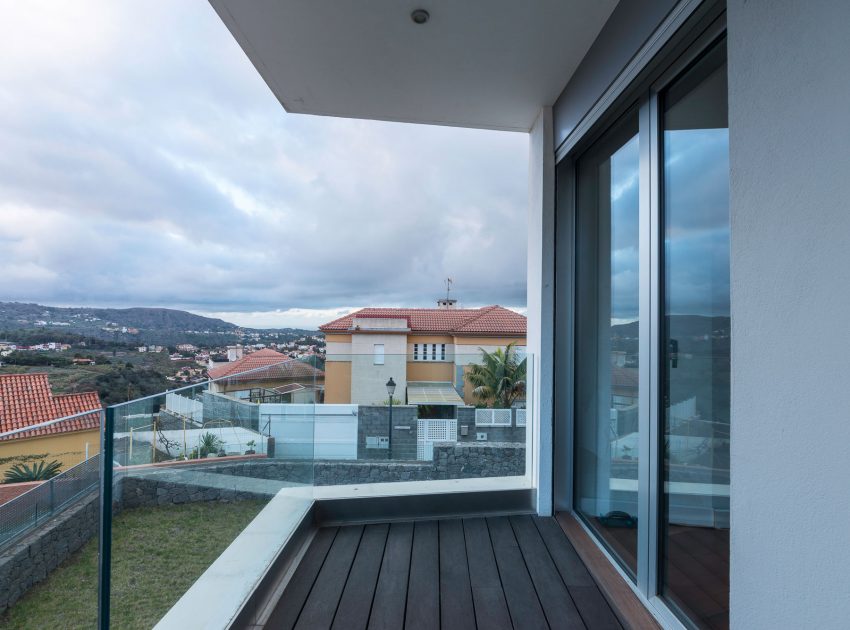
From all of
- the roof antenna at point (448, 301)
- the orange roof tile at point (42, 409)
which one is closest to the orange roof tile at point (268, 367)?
the orange roof tile at point (42, 409)

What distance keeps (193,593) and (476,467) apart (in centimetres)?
165

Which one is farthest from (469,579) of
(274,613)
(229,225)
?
(229,225)

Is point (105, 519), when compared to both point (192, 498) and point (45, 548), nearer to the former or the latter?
point (45, 548)

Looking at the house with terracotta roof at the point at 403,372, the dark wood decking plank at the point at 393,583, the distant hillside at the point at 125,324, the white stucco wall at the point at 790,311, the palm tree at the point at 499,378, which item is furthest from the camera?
the distant hillside at the point at 125,324

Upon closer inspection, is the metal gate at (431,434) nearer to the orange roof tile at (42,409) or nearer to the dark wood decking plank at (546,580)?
the dark wood decking plank at (546,580)

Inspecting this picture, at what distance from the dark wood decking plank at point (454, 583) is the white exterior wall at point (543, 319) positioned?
0.58m

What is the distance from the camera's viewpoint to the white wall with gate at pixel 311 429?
2.00 metres

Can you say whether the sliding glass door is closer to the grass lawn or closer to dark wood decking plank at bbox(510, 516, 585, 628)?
dark wood decking plank at bbox(510, 516, 585, 628)

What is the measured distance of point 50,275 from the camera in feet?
29.9

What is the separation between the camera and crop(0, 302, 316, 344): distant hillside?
9.46ft

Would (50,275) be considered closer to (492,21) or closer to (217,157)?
(217,157)

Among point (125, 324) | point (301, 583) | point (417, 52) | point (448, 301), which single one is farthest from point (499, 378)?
point (448, 301)

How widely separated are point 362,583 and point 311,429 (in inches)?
32.7

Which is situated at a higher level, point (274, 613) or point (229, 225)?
point (229, 225)
